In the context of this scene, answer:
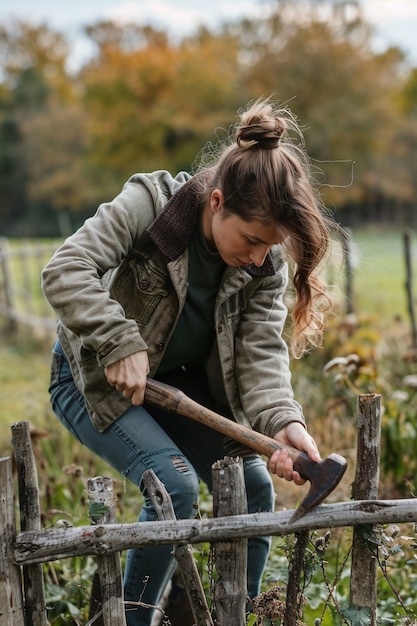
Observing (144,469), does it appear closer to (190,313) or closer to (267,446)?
(267,446)

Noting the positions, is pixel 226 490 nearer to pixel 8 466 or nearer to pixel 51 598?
pixel 8 466

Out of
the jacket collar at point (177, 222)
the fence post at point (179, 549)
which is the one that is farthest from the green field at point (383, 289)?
the fence post at point (179, 549)

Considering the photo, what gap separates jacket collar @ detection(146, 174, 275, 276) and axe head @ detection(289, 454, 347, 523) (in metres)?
0.71

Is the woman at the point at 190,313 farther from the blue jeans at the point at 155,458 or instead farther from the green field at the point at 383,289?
the green field at the point at 383,289

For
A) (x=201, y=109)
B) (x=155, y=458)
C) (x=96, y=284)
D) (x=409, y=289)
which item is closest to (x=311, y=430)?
(x=409, y=289)

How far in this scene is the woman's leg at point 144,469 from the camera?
2.17m

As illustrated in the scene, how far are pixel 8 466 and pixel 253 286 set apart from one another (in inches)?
34.6

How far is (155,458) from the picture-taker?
220 centimetres

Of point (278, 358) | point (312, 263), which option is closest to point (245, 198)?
point (312, 263)

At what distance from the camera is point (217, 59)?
32344 mm

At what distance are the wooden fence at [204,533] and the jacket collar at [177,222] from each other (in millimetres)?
626

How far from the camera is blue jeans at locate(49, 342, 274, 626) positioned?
86.1 inches

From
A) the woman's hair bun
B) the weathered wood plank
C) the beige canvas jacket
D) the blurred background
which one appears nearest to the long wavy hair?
the woman's hair bun

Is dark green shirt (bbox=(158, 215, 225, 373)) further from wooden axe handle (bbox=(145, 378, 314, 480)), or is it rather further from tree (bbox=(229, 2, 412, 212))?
tree (bbox=(229, 2, 412, 212))
